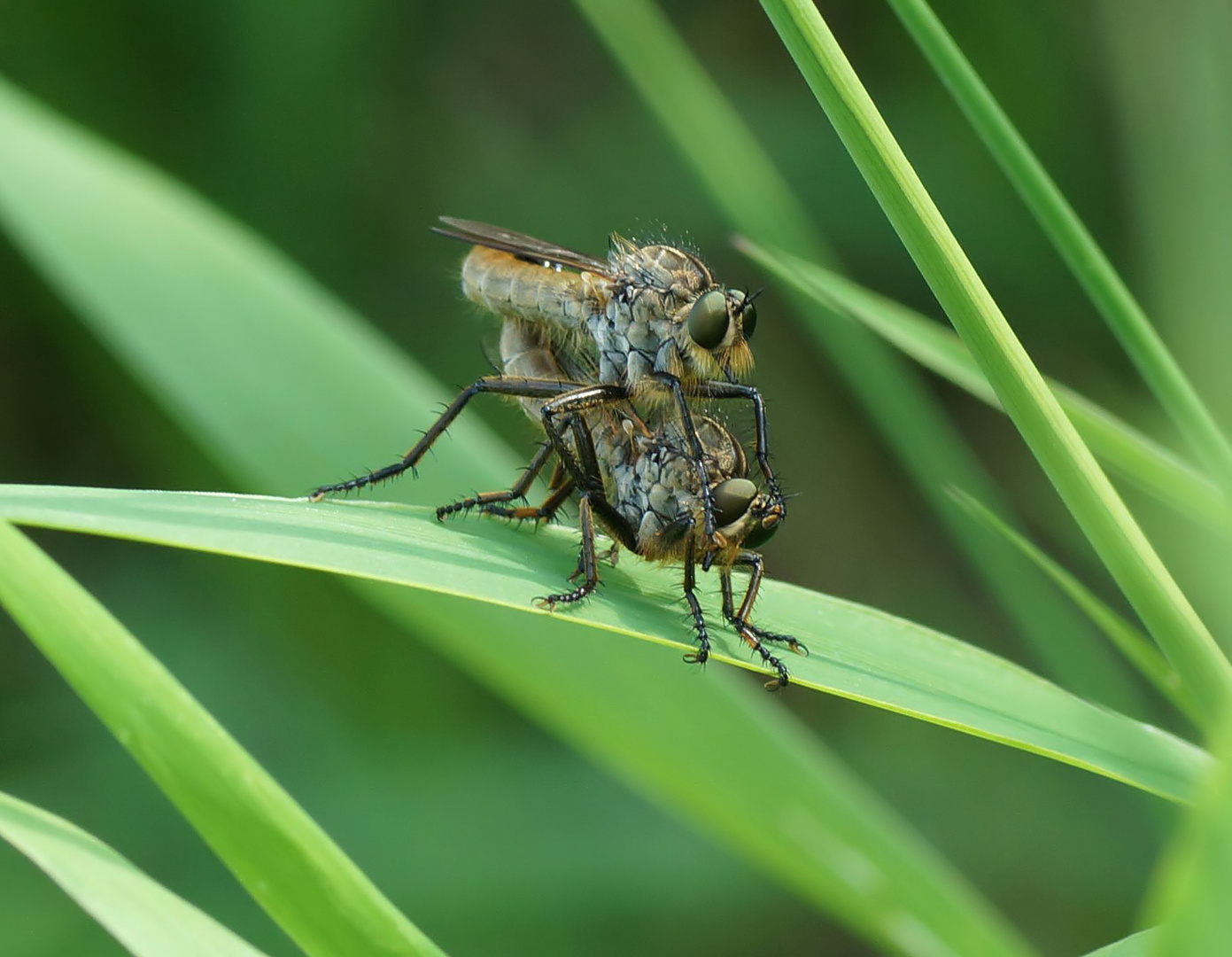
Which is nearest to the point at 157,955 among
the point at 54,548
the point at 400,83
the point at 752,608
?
the point at 752,608

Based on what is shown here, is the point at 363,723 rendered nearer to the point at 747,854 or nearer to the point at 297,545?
the point at 747,854

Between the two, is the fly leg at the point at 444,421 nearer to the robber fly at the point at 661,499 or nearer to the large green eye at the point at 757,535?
the robber fly at the point at 661,499

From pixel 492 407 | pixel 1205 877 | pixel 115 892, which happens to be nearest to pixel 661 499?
pixel 115 892

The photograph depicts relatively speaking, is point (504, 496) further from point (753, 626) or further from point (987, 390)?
point (987, 390)

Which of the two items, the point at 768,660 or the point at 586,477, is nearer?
the point at 768,660

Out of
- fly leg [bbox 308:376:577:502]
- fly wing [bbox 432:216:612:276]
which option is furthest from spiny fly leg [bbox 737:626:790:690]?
fly wing [bbox 432:216:612:276]

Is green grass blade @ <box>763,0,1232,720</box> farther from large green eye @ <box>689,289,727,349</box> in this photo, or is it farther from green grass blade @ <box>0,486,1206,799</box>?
large green eye @ <box>689,289,727,349</box>

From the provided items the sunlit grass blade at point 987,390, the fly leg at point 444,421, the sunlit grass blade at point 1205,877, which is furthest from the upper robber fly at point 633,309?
the sunlit grass blade at point 1205,877
